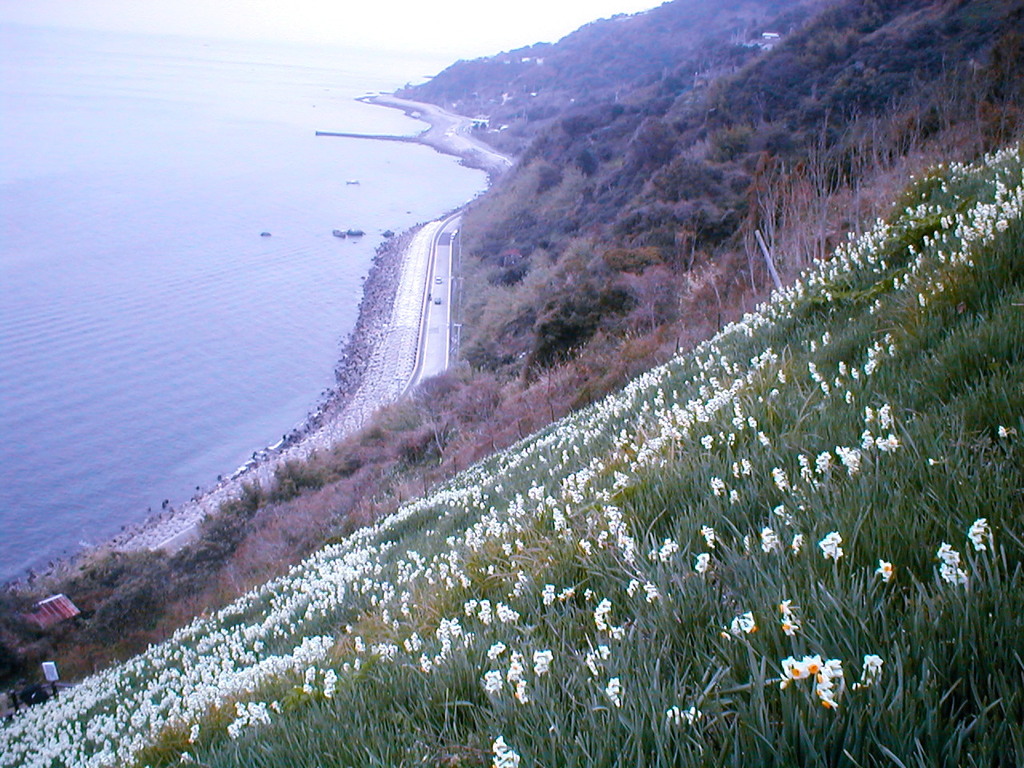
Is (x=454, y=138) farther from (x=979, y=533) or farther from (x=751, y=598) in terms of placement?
(x=979, y=533)

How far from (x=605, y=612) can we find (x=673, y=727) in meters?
0.85

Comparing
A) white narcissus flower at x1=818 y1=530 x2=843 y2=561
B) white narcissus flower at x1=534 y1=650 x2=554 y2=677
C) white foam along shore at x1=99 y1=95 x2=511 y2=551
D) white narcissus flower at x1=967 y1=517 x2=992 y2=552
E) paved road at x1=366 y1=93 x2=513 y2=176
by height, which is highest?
paved road at x1=366 y1=93 x2=513 y2=176

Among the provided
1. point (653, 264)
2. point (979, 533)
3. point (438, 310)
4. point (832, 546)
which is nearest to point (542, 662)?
point (832, 546)

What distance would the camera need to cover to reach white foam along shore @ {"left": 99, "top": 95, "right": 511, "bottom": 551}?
105 feet

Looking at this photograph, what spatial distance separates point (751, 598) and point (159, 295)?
59430 mm

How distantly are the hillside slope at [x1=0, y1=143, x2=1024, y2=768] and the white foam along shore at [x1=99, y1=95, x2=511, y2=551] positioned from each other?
28512mm

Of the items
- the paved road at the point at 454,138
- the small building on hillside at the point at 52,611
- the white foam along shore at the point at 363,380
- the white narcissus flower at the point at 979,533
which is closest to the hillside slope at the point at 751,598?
the white narcissus flower at the point at 979,533

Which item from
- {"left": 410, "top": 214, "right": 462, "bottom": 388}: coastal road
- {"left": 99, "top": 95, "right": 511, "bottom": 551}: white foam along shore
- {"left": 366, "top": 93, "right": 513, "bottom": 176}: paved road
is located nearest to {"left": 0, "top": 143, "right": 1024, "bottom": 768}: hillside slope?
{"left": 99, "top": 95, "right": 511, "bottom": 551}: white foam along shore

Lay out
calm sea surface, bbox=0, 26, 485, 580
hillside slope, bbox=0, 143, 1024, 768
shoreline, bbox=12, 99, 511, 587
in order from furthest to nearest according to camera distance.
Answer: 1. calm sea surface, bbox=0, 26, 485, 580
2. shoreline, bbox=12, 99, 511, 587
3. hillside slope, bbox=0, 143, 1024, 768

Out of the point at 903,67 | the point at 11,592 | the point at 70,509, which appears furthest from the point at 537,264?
the point at 11,592

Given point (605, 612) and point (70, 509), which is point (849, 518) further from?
point (70, 509)

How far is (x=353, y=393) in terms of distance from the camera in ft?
143

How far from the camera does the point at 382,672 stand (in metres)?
3.13

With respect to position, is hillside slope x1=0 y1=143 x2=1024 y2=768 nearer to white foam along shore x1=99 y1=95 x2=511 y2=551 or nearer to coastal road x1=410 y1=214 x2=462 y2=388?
white foam along shore x1=99 y1=95 x2=511 y2=551
